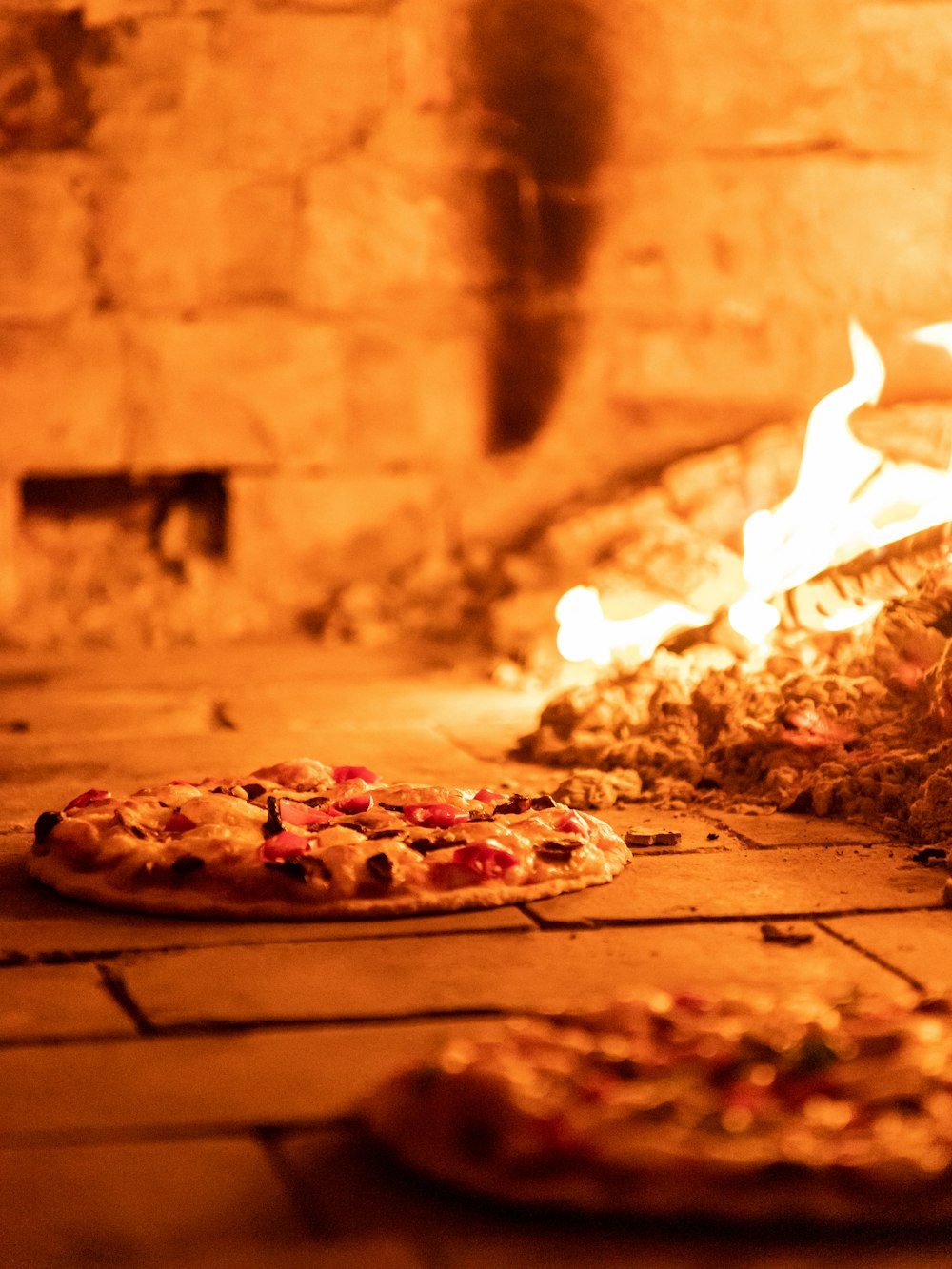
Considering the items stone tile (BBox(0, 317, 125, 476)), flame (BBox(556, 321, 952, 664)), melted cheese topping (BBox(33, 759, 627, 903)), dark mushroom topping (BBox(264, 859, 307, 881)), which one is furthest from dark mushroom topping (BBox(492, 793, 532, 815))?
stone tile (BBox(0, 317, 125, 476))

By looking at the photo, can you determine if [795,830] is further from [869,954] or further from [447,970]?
[447,970]

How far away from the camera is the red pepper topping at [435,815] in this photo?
122 inches

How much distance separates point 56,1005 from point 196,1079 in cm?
36

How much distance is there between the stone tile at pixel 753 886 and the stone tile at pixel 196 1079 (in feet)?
2.00

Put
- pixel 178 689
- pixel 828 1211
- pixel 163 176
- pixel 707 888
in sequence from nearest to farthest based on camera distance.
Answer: pixel 828 1211
pixel 707 888
pixel 178 689
pixel 163 176

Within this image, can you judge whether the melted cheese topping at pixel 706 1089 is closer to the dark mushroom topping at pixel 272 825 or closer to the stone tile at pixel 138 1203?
the stone tile at pixel 138 1203

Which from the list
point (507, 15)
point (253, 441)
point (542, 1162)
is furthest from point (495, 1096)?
point (507, 15)

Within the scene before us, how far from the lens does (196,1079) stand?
2123mm

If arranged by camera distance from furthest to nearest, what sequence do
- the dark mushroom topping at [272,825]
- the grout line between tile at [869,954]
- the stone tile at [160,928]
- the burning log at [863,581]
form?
the burning log at [863,581]
the dark mushroom topping at [272,825]
the stone tile at [160,928]
the grout line between tile at [869,954]

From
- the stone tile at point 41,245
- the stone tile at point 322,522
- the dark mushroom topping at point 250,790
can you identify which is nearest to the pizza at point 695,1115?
the dark mushroom topping at point 250,790

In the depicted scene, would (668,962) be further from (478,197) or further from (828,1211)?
(478,197)

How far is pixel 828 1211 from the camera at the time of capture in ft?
5.60

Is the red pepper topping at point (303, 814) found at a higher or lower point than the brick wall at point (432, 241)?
lower

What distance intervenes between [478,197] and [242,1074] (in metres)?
4.52
